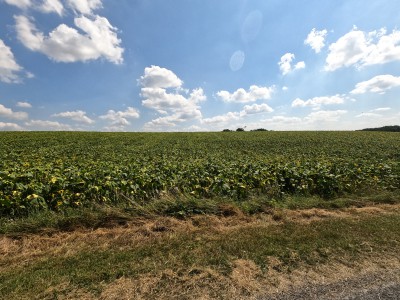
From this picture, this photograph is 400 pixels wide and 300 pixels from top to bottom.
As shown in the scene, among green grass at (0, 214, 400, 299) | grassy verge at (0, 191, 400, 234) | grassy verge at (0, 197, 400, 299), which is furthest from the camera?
grassy verge at (0, 191, 400, 234)

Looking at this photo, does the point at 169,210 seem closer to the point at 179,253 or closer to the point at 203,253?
the point at 179,253

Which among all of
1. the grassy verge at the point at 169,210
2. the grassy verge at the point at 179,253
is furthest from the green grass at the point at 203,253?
the grassy verge at the point at 169,210

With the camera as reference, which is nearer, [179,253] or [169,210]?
[179,253]

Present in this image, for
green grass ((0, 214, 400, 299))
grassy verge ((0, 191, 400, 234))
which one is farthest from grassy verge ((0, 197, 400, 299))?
grassy verge ((0, 191, 400, 234))

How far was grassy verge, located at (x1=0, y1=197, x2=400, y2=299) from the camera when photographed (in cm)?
346

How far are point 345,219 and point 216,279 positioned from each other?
13.4ft

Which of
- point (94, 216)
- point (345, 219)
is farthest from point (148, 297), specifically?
point (345, 219)

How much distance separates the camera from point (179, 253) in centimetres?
438

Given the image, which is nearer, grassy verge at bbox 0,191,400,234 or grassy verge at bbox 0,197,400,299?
grassy verge at bbox 0,197,400,299

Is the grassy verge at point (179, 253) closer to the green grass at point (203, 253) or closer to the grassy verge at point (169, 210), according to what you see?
the green grass at point (203, 253)

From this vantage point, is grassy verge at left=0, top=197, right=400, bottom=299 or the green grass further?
the green grass

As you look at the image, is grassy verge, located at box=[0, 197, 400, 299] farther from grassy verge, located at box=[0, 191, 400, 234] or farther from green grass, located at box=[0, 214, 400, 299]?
grassy verge, located at box=[0, 191, 400, 234]

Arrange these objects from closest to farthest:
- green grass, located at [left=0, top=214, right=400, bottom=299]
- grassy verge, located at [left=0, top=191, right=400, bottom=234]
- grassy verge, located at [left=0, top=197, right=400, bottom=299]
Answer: grassy verge, located at [left=0, top=197, right=400, bottom=299] < green grass, located at [left=0, top=214, right=400, bottom=299] < grassy verge, located at [left=0, top=191, right=400, bottom=234]

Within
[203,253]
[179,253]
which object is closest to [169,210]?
[179,253]
